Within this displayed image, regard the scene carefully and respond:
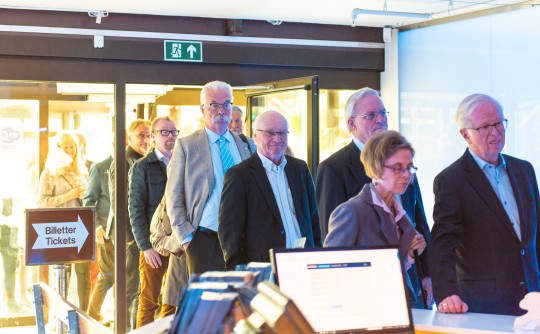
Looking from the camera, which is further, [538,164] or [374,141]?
[538,164]

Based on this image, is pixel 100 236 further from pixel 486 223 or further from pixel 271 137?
pixel 486 223

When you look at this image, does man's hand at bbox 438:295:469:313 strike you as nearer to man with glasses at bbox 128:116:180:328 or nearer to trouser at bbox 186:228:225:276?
trouser at bbox 186:228:225:276

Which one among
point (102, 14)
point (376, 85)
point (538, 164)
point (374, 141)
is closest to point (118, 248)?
point (102, 14)

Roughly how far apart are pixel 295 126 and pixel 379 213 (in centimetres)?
444

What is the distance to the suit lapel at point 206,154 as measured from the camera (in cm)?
548

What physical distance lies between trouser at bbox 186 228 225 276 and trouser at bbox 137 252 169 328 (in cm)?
139

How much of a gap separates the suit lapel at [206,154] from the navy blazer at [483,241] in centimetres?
189

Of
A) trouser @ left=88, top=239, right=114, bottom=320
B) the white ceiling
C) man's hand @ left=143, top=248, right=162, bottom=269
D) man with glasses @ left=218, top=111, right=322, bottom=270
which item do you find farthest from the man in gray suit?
trouser @ left=88, top=239, right=114, bottom=320

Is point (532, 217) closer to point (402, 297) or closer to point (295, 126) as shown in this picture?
point (402, 297)

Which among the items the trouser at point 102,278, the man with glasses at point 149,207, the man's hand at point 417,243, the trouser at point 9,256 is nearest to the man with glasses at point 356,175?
the man's hand at point 417,243

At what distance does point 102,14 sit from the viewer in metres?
7.44

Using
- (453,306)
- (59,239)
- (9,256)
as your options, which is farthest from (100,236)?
(453,306)

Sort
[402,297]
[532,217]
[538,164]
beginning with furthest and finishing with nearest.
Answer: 1. [538,164]
2. [532,217]
3. [402,297]

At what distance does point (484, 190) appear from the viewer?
3873 mm
